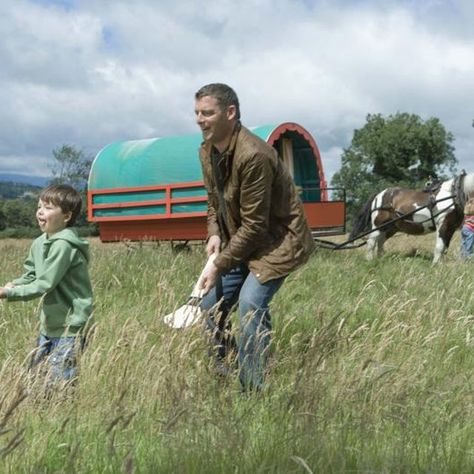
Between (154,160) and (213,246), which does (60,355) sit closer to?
(213,246)

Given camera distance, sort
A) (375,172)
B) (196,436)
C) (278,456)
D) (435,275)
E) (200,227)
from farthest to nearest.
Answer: (375,172), (200,227), (435,275), (196,436), (278,456)

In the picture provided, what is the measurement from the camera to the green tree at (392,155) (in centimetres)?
5359

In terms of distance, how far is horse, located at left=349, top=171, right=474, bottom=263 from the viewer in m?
13.4

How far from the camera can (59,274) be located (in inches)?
156

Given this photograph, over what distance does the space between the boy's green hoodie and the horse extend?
861 cm

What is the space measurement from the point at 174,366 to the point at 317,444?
0.99 m

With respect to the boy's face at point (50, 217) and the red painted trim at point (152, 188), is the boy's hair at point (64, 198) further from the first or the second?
the red painted trim at point (152, 188)

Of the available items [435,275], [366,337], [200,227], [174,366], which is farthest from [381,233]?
[174,366]

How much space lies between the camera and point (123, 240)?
1311cm

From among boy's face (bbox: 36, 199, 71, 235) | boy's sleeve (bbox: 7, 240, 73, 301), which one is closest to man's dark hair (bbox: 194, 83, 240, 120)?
boy's face (bbox: 36, 199, 71, 235)

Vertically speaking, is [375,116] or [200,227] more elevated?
[375,116]

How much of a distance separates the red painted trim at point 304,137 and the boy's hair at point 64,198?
8435 mm

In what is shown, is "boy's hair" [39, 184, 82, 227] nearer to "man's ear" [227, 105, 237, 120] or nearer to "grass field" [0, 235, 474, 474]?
"grass field" [0, 235, 474, 474]

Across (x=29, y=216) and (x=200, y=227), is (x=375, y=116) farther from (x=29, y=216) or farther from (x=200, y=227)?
(x=200, y=227)
